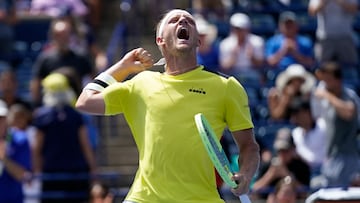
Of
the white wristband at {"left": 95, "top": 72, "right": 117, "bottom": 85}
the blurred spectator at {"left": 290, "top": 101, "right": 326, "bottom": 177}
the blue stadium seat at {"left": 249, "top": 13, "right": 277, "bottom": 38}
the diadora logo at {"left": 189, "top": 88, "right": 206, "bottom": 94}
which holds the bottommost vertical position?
the blurred spectator at {"left": 290, "top": 101, "right": 326, "bottom": 177}

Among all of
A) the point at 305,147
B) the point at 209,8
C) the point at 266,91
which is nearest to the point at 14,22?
the point at 209,8

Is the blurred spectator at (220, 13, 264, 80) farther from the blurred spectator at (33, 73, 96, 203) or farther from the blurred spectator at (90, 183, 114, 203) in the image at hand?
the blurred spectator at (90, 183, 114, 203)

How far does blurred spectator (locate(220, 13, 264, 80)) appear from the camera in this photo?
44.0ft

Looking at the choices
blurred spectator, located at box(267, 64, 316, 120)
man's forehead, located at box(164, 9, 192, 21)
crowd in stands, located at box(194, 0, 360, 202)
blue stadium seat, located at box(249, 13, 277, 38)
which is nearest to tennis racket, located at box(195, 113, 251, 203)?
man's forehead, located at box(164, 9, 192, 21)

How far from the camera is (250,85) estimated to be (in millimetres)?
13484

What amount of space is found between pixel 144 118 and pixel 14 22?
924 cm

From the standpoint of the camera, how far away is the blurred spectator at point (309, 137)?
38.9 ft

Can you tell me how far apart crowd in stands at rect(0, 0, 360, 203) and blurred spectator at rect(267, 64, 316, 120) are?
0.01 meters

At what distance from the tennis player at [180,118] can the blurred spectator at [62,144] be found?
5.39 metres

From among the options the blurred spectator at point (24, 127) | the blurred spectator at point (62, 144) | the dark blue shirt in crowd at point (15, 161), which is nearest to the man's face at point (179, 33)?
the dark blue shirt in crowd at point (15, 161)

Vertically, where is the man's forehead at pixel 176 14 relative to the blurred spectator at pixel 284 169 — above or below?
above

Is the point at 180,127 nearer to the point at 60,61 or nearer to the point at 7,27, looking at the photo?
the point at 60,61

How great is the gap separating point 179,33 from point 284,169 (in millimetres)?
5226

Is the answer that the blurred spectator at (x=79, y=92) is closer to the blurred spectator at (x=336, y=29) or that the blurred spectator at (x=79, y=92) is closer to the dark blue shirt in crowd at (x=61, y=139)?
the dark blue shirt in crowd at (x=61, y=139)
